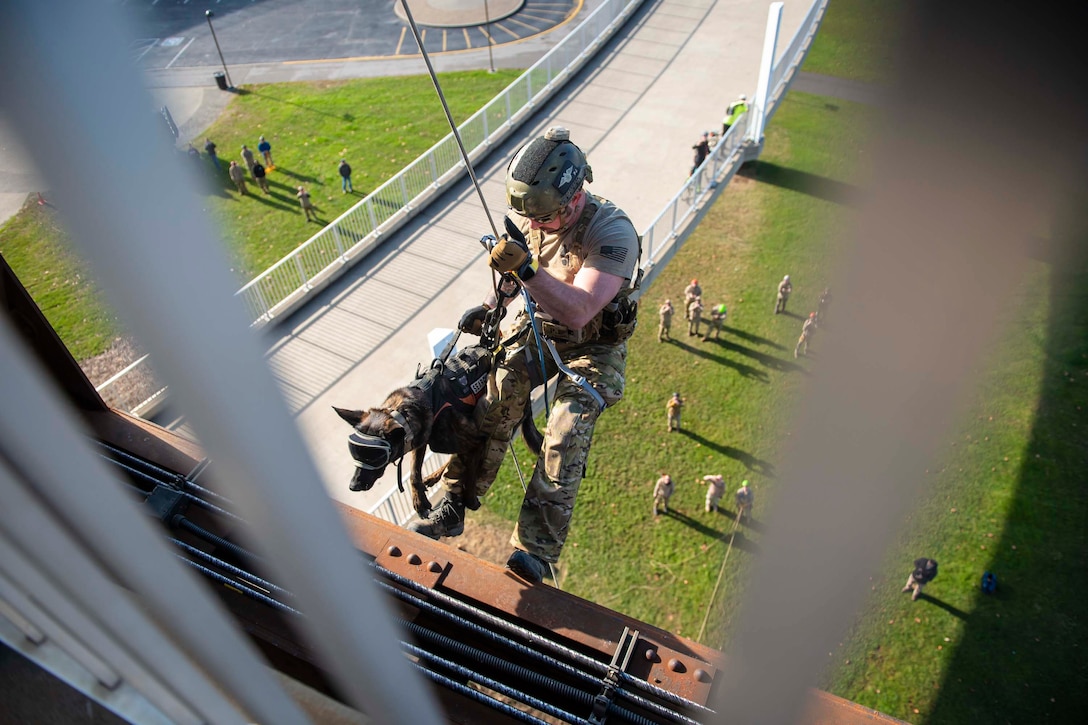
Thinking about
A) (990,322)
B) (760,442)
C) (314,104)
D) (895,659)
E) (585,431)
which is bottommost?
(895,659)

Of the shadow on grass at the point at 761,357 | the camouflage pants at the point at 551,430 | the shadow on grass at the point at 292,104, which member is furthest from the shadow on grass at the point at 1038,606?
the shadow on grass at the point at 292,104

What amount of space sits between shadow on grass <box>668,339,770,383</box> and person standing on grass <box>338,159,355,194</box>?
11.3 m

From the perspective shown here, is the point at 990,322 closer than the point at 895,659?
Yes

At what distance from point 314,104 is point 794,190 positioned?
17822mm

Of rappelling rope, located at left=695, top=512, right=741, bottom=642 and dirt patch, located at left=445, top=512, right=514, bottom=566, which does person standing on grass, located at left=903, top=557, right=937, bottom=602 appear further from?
dirt patch, located at left=445, top=512, right=514, bottom=566

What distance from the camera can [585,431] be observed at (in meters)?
5.55

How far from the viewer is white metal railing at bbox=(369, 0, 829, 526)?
1286 cm

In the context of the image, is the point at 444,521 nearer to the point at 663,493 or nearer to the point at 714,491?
the point at 663,493

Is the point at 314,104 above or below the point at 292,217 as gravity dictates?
above

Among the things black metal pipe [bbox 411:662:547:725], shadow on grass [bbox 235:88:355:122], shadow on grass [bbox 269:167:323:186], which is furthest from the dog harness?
shadow on grass [bbox 235:88:355:122]

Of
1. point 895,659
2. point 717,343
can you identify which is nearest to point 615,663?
point 895,659

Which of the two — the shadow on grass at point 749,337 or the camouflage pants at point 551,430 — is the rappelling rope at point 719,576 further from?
the camouflage pants at point 551,430

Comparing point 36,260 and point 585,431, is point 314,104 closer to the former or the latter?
point 36,260

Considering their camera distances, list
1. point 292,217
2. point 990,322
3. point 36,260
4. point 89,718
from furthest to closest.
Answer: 1. point 292,217
2. point 36,260
3. point 89,718
4. point 990,322
